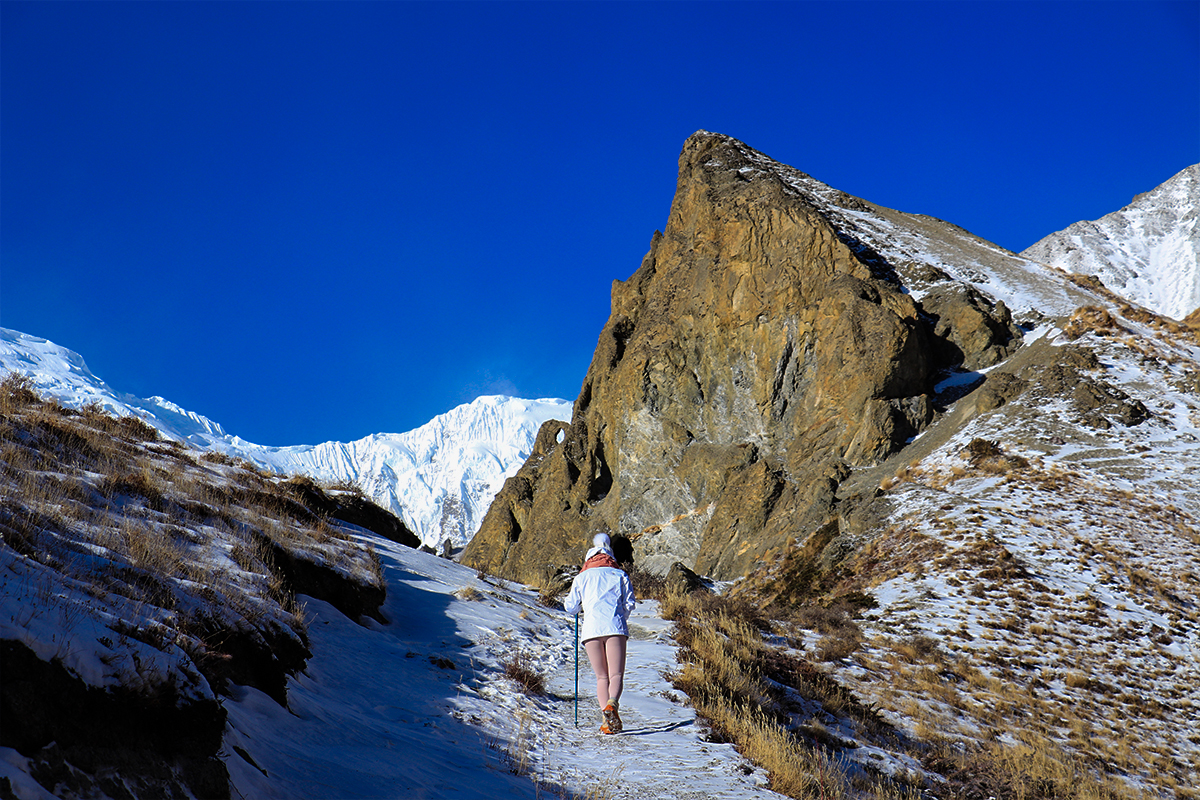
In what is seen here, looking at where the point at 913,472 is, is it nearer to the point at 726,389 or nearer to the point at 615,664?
the point at 726,389

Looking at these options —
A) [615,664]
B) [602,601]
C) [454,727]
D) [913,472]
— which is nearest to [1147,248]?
[913,472]

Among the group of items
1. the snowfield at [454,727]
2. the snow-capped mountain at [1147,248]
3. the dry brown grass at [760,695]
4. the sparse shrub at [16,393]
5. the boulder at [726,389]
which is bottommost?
the snowfield at [454,727]

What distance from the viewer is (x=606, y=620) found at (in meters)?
6.23

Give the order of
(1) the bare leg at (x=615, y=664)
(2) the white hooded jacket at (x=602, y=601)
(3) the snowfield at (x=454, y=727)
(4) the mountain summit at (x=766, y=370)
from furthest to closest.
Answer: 1. (4) the mountain summit at (x=766, y=370)
2. (2) the white hooded jacket at (x=602, y=601)
3. (1) the bare leg at (x=615, y=664)
4. (3) the snowfield at (x=454, y=727)

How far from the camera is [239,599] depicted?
5.29 metres

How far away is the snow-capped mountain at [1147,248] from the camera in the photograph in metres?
112

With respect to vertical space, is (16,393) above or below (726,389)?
below

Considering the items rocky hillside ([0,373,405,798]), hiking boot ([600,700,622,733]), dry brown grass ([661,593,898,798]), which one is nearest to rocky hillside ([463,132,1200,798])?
dry brown grass ([661,593,898,798])

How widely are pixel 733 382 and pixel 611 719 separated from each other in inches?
1401

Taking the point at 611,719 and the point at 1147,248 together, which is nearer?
Result: the point at 611,719

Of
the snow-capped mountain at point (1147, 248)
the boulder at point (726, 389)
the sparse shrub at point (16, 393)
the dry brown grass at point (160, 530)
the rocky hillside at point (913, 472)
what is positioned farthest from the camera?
the snow-capped mountain at point (1147, 248)

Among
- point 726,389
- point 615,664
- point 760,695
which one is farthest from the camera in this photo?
point 726,389

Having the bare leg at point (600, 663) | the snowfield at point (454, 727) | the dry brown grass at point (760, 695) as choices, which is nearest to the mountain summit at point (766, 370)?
the dry brown grass at point (760, 695)

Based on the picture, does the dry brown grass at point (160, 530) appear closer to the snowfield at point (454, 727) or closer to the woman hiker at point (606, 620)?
the snowfield at point (454, 727)
